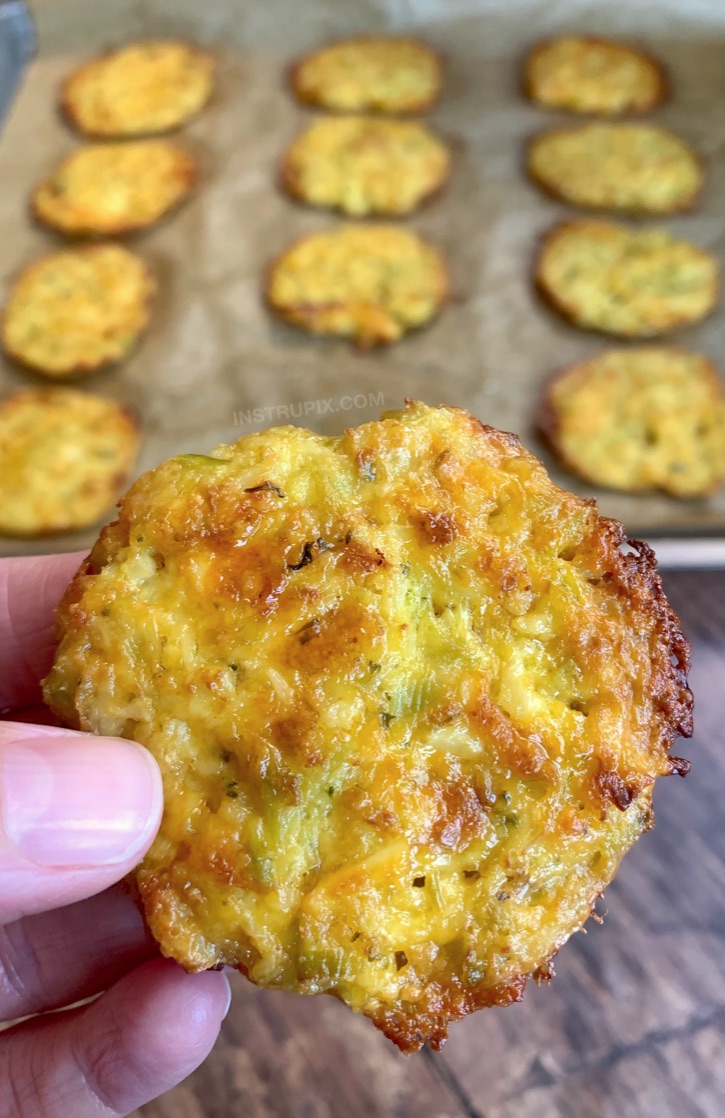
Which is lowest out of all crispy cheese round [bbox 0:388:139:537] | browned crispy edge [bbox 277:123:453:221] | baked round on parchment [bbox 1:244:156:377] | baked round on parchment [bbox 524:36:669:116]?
crispy cheese round [bbox 0:388:139:537]

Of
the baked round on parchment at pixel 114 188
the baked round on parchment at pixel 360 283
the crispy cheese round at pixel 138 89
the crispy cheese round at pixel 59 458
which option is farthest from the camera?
the crispy cheese round at pixel 138 89

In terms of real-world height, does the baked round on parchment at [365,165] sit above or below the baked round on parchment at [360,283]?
above

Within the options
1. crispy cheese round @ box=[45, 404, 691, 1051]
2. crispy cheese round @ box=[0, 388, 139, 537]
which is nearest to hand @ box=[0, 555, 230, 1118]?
crispy cheese round @ box=[45, 404, 691, 1051]

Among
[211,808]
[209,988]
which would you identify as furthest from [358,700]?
[209,988]

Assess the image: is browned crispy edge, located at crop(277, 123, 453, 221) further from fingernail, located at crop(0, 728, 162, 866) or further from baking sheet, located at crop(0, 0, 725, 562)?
fingernail, located at crop(0, 728, 162, 866)

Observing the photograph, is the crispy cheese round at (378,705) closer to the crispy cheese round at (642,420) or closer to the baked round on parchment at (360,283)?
the crispy cheese round at (642,420)

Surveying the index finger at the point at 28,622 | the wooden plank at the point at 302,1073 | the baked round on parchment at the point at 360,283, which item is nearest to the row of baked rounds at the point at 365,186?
the baked round on parchment at the point at 360,283

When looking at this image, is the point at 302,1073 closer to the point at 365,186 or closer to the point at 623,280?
the point at 623,280
